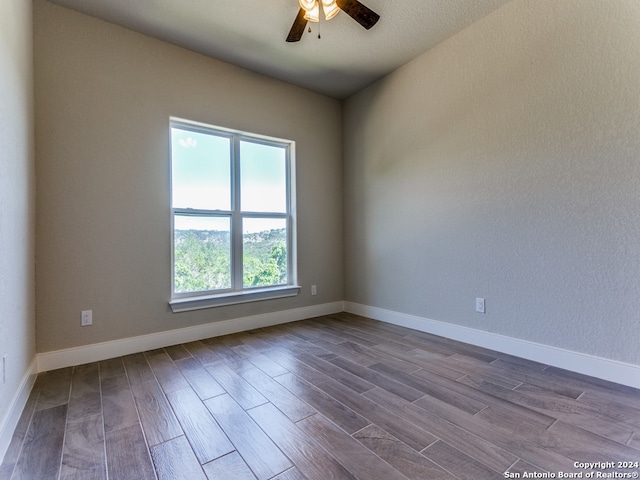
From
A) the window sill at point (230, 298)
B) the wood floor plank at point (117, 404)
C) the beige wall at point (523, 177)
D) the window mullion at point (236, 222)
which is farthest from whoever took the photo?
the window mullion at point (236, 222)

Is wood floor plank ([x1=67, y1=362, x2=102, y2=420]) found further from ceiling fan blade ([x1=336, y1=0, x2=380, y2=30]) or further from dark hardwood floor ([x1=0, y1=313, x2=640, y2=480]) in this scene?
ceiling fan blade ([x1=336, y1=0, x2=380, y2=30])

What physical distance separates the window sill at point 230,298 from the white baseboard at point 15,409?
99cm

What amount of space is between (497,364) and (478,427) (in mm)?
930

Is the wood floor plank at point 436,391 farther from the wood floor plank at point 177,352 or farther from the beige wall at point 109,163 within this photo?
the beige wall at point 109,163

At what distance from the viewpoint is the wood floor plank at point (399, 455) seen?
1226mm

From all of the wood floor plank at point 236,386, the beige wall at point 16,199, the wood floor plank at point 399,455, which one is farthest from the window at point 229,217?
the wood floor plank at point 399,455

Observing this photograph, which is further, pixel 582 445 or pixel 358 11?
pixel 358 11

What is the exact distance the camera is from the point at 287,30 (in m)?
2.66

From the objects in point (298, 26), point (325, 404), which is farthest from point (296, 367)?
point (298, 26)

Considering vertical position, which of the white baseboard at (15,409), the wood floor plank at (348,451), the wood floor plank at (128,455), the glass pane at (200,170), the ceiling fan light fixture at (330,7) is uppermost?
the ceiling fan light fixture at (330,7)

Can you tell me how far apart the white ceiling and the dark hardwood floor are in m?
2.78

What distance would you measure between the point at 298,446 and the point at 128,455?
0.76 metres

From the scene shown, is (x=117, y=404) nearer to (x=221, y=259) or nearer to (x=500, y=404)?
(x=221, y=259)

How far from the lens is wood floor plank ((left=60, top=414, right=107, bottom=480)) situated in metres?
1.25
